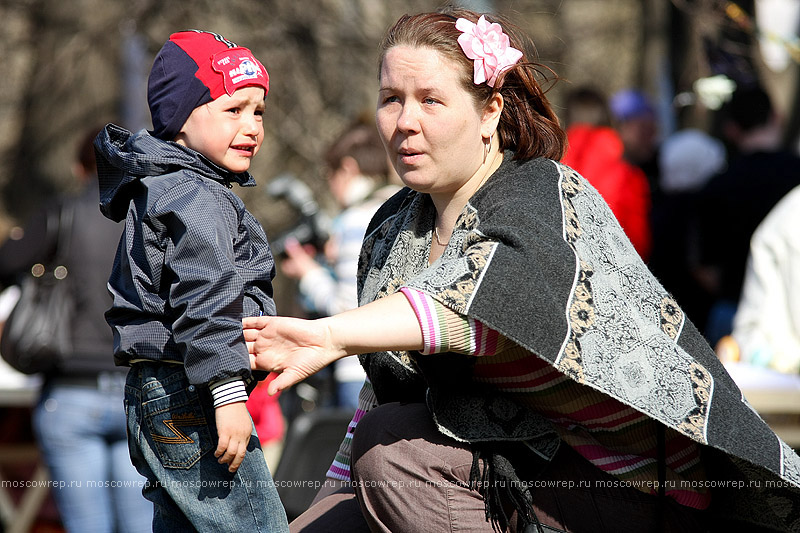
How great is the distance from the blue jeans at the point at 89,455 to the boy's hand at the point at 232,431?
1609 millimetres

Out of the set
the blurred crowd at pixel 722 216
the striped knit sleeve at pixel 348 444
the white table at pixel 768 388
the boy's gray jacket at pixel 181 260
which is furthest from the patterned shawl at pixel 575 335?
the blurred crowd at pixel 722 216

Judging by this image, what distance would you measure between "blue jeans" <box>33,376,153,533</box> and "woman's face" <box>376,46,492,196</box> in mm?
1762

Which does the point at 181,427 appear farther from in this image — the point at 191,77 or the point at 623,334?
the point at 623,334

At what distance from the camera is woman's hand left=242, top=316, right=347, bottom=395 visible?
1.81 metres

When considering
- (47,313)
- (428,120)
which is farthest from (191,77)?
(47,313)

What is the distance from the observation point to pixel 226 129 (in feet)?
6.89

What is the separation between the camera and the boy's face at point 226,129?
209cm

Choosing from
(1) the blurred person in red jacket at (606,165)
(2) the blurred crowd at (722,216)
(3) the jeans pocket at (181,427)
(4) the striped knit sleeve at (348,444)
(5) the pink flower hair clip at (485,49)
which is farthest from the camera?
(1) the blurred person in red jacket at (606,165)

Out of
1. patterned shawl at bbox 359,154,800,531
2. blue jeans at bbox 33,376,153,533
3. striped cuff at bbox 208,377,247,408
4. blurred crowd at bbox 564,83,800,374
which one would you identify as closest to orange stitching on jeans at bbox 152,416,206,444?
striped cuff at bbox 208,377,247,408

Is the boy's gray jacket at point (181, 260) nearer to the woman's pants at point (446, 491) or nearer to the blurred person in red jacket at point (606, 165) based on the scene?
the woman's pants at point (446, 491)

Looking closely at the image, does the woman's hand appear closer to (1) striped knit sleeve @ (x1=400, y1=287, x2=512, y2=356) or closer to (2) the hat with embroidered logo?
(1) striped knit sleeve @ (x1=400, y1=287, x2=512, y2=356)

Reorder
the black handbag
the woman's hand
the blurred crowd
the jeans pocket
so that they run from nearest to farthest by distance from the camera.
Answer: the woman's hand → the jeans pocket → the black handbag → the blurred crowd

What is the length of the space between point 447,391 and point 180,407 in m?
0.58

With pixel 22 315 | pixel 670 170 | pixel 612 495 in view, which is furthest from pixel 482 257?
pixel 670 170
